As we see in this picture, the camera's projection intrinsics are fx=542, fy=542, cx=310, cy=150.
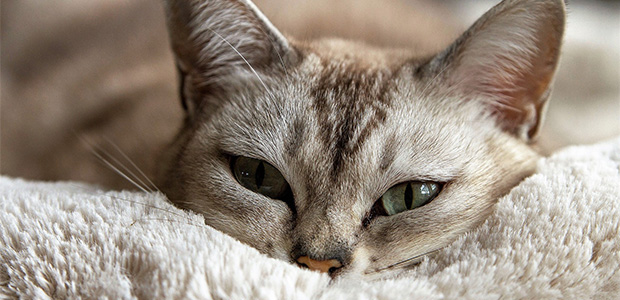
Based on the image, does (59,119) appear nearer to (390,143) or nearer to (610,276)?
(390,143)

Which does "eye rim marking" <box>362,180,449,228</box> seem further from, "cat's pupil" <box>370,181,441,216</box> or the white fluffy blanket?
the white fluffy blanket

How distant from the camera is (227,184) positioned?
Answer: 4.18 ft

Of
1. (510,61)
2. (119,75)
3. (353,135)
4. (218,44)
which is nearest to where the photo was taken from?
(353,135)

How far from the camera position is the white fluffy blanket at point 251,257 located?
0.94 m

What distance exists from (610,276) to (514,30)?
1.96 ft

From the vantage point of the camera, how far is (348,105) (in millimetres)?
1276

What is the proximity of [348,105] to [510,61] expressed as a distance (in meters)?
0.44

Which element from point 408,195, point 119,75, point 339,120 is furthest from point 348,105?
point 119,75

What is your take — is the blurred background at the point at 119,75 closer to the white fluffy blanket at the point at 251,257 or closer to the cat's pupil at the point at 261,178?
the cat's pupil at the point at 261,178

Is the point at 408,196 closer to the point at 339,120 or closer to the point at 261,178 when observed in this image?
the point at 339,120

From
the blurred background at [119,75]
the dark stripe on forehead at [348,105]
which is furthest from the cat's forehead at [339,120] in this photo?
the blurred background at [119,75]

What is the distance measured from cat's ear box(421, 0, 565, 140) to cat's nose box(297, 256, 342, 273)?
0.55 m

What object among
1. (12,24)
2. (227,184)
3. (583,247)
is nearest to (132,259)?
(227,184)

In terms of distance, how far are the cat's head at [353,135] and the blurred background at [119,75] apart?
582mm
